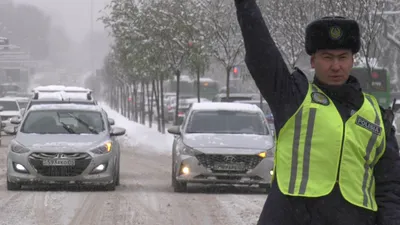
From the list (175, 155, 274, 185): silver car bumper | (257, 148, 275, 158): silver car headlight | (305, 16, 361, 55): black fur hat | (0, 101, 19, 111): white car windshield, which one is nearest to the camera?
(305, 16, 361, 55): black fur hat

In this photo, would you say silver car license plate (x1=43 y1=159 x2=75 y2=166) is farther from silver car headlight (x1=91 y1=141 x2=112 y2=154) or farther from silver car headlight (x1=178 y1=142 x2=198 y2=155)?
silver car headlight (x1=178 y1=142 x2=198 y2=155)

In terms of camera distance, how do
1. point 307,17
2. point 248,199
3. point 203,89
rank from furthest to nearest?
1. point 203,89
2. point 307,17
3. point 248,199

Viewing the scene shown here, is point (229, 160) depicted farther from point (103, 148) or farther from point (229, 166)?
point (103, 148)

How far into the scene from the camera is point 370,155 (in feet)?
13.0

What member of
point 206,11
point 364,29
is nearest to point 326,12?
point 364,29

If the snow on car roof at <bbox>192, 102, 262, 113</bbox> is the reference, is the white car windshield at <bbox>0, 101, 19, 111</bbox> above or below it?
below

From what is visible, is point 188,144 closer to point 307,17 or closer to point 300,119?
point 300,119

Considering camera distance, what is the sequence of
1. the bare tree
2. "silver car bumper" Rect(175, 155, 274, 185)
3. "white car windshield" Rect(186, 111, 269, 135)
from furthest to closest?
the bare tree < "white car windshield" Rect(186, 111, 269, 135) < "silver car bumper" Rect(175, 155, 274, 185)

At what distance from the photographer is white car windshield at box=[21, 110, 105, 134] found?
17078 millimetres

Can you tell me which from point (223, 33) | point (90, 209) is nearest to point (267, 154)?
point (90, 209)

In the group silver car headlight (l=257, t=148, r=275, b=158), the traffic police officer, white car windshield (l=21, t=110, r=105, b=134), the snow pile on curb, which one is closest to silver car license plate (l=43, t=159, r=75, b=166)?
white car windshield (l=21, t=110, r=105, b=134)

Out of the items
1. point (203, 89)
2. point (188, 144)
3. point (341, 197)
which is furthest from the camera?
point (203, 89)

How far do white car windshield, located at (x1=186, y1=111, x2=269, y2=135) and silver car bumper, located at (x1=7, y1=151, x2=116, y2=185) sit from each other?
1723 mm

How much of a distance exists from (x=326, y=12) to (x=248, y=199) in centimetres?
1241
